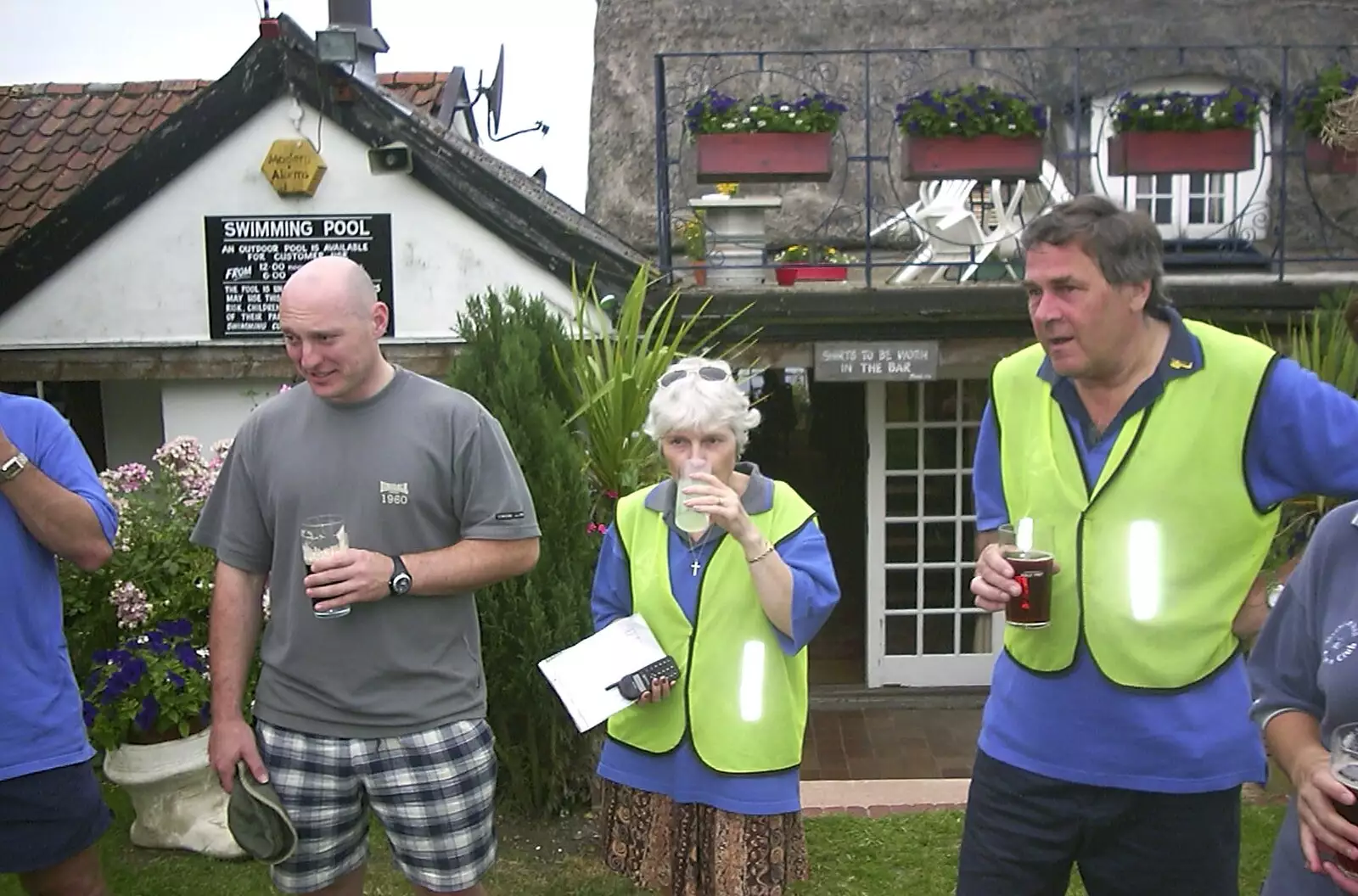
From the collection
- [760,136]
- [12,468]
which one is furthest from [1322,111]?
[12,468]

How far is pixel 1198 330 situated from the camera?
7.57ft

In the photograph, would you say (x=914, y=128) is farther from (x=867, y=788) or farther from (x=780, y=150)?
(x=867, y=788)

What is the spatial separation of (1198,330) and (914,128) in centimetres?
398

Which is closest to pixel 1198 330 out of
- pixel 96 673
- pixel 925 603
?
pixel 96 673

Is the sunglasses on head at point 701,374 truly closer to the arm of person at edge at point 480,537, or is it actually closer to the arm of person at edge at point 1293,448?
the arm of person at edge at point 480,537

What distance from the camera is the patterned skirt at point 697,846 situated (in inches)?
103

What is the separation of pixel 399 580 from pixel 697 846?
90cm

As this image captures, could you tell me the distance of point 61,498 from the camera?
2.48 metres

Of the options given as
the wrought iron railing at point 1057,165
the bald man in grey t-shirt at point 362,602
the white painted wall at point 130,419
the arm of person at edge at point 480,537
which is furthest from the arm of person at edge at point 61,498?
the wrought iron railing at point 1057,165

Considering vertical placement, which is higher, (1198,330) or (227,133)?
(227,133)

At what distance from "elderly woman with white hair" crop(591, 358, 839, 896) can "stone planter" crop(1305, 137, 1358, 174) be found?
16.7 ft

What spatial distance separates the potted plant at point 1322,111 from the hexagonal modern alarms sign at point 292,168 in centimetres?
506

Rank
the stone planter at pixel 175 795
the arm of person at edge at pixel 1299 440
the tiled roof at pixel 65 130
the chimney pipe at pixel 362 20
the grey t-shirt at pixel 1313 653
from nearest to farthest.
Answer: the grey t-shirt at pixel 1313 653
the arm of person at edge at pixel 1299 440
the stone planter at pixel 175 795
the tiled roof at pixel 65 130
the chimney pipe at pixel 362 20

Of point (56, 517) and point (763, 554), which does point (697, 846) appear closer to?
point (763, 554)
